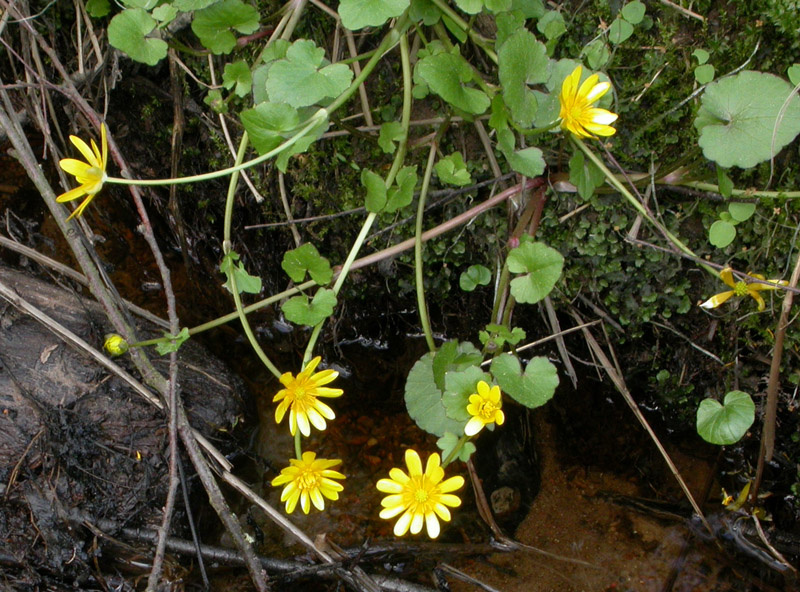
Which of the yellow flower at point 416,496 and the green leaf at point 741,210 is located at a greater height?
the green leaf at point 741,210

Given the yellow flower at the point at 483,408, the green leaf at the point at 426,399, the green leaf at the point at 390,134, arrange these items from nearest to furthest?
the yellow flower at the point at 483,408 < the green leaf at the point at 426,399 < the green leaf at the point at 390,134

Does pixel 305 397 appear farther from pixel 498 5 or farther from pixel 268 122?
pixel 498 5

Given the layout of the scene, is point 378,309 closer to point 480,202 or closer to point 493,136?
point 480,202

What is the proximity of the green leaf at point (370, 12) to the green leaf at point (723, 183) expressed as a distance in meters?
0.85

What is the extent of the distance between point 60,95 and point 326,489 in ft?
5.40

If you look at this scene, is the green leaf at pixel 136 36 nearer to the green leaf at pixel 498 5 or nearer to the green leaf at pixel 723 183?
the green leaf at pixel 498 5

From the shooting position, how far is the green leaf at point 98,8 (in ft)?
6.19

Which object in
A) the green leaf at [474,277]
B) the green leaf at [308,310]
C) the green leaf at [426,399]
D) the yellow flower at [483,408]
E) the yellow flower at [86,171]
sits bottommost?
the green leaf at [426,399]

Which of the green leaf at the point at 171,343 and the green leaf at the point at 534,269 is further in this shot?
the green leaf at the point at 171,343

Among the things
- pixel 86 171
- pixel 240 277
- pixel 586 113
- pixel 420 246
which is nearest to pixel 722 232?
pixel 586 113

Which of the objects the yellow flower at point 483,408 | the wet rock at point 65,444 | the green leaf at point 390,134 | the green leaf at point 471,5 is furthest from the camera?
the wet rock at point 65,444

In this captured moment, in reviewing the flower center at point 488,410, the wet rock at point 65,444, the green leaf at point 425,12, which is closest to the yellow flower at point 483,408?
the flower center at point 488,410

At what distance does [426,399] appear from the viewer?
1591 mm

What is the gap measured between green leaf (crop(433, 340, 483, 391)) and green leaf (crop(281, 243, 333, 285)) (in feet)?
1.11
